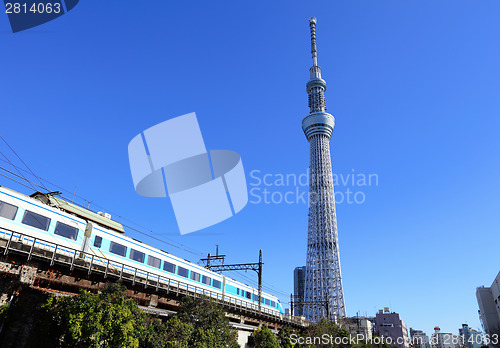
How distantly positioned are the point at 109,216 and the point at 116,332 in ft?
47.2

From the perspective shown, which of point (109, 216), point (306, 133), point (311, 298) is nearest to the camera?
point (109, 216)

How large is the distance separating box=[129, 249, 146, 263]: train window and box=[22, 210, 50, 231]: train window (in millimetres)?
6767

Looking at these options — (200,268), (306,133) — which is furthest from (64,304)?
(306,133)

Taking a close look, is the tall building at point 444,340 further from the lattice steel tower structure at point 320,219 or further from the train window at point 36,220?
the train window at point 36,220

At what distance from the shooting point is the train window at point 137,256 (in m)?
25.7

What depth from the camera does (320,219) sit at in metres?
95.4

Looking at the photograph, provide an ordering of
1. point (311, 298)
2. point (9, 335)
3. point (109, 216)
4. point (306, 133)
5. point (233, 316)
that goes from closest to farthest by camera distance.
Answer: point (9, 335) → point (109, 216) → point (233, 316) → point (311, 298) → point (306, 133)

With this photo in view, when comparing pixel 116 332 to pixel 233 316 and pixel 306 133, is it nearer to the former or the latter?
pixel 233 316

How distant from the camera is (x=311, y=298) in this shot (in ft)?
286

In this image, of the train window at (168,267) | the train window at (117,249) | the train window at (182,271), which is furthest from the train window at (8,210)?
the train window at (182,271)

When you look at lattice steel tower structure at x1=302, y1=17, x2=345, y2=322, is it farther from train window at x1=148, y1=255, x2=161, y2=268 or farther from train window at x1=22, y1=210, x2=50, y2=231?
train window at x1=22, y1=210, x2=50, y2=231

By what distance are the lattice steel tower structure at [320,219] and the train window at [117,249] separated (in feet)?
205

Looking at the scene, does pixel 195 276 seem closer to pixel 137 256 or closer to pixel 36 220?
pixel 137 256

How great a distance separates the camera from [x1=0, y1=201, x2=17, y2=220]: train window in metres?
18.4
